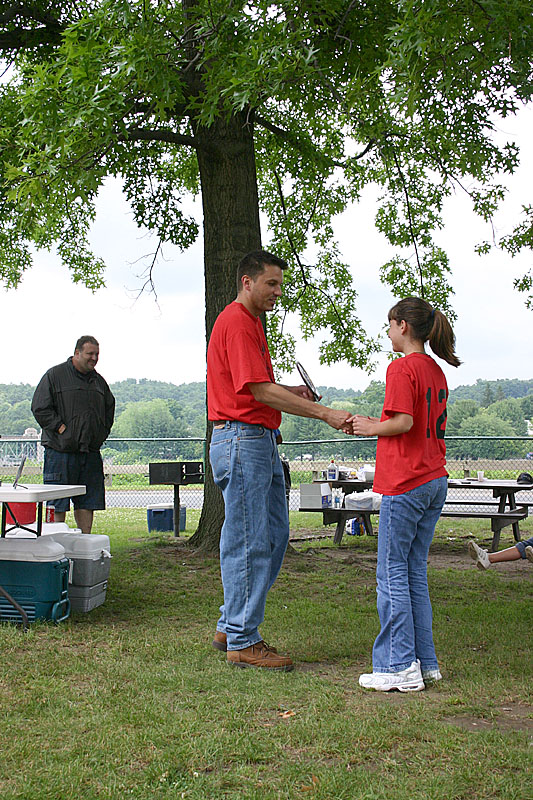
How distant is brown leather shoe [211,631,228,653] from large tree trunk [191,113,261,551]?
144 inches

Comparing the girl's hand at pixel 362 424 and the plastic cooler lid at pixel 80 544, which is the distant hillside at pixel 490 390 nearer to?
the plastic cooler lid at pixel 80 544

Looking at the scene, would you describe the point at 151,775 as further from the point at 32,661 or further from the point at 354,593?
the point at 354,593

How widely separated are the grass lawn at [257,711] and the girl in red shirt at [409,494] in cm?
18

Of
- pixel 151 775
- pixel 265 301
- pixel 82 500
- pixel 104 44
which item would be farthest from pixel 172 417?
pixel 151 775

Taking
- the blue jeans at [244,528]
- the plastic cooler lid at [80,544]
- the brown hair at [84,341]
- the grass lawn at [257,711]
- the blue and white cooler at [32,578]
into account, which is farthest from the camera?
the brown hair at [84,341]

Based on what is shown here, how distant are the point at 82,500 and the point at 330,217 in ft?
25.6

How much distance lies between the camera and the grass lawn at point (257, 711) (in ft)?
8.95

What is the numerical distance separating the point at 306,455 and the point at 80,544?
8.59m

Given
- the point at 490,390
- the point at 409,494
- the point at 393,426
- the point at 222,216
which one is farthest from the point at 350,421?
the point at 490,390

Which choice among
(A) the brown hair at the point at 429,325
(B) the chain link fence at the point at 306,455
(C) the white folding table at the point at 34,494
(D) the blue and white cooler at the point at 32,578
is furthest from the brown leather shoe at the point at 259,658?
(B) the chain link fence at the point at 306,455

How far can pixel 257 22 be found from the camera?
21.7ft

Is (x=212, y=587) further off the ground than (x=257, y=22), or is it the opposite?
(x=257, y=22)

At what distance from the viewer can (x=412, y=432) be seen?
391cm

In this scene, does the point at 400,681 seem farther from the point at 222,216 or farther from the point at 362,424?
the point at 222,216
